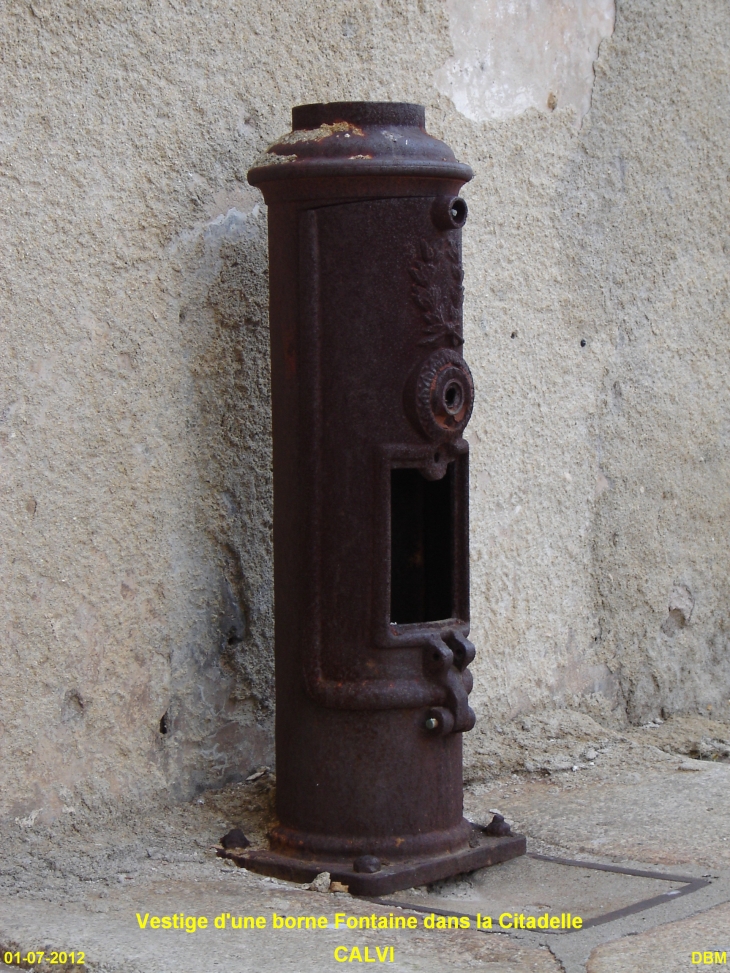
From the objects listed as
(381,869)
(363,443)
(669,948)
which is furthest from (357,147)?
(669,948)

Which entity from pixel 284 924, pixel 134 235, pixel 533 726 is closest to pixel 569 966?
pixel 284 924

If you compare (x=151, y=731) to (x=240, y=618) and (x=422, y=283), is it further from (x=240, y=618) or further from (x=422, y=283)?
(x=422, y=283)

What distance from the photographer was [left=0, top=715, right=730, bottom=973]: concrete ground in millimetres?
2273

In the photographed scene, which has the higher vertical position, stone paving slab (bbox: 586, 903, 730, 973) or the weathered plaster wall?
the weathered plaster wall

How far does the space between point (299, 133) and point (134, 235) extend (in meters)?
0.40

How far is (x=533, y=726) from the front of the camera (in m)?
3.66

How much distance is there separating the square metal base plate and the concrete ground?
26mm

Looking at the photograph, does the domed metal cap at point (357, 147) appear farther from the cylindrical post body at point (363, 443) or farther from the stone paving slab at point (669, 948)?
the stone paving slab at point (669, 948)

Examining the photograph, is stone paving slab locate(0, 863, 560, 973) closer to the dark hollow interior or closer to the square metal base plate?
the square metal base plate

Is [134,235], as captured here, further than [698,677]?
No

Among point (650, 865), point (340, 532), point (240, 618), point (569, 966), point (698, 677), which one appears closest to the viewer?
point (569, 966)

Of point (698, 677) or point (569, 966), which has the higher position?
point (698, 677)

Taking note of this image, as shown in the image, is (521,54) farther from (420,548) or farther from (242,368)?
(420,548)

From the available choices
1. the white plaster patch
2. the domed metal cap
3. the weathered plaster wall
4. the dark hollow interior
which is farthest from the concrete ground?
the white plaster patch
